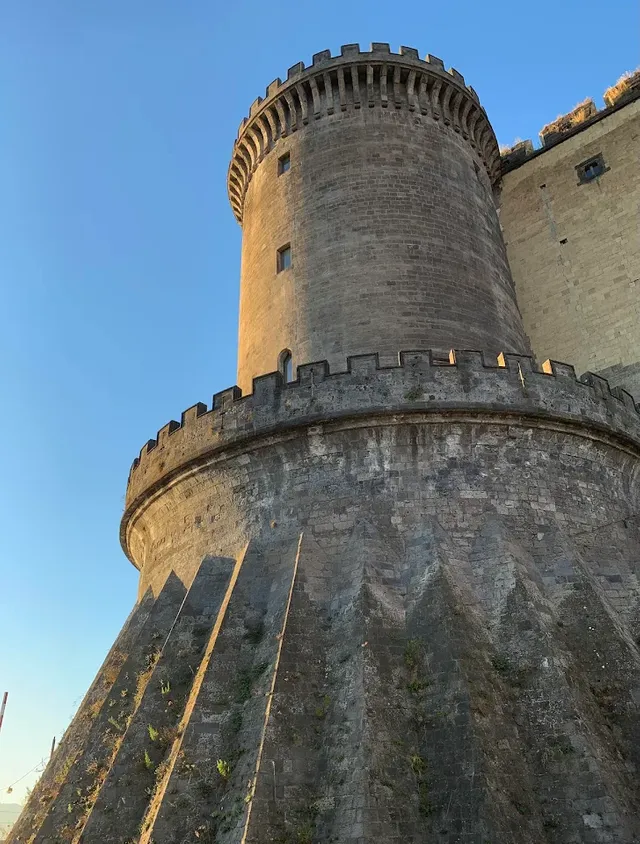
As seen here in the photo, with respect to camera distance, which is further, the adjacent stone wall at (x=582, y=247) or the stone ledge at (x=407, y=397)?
the adjacent stone wall at (x=582, y=247)

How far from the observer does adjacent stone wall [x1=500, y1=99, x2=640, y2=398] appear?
1614 cm

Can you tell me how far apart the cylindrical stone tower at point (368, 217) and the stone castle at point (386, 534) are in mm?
74

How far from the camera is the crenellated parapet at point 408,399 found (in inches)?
417

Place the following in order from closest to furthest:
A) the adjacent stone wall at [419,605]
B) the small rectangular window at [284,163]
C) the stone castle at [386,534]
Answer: the adjacent stone wall at [419,605] < the stone castle at [386,534] < the small rectangular window at [284,163]

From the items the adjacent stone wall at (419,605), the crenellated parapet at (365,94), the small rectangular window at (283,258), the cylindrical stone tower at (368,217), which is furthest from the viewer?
the crenellated parapet at (365,94)

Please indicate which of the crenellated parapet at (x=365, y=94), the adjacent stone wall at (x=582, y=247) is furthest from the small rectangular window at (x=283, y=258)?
the adjacent stone wall at (x=582, y=247)

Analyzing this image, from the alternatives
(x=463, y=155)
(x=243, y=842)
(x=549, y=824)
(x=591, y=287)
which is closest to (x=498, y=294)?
(x=591, y=287)

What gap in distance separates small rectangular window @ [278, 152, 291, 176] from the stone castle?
4.4 inches

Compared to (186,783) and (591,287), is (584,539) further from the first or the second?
(591,287)

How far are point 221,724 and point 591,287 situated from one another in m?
13.2

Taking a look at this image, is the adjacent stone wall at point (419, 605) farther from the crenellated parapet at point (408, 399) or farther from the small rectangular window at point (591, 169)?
the small rectangular window at point (591, 169)

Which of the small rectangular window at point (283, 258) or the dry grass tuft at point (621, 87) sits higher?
the dry grass tuft at point (621, 87)

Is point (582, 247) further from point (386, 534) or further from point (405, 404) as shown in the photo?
point (386, 534)

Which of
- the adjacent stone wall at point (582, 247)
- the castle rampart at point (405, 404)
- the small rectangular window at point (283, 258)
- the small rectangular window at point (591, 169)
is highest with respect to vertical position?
the small rectangular window at point (591, 169)
